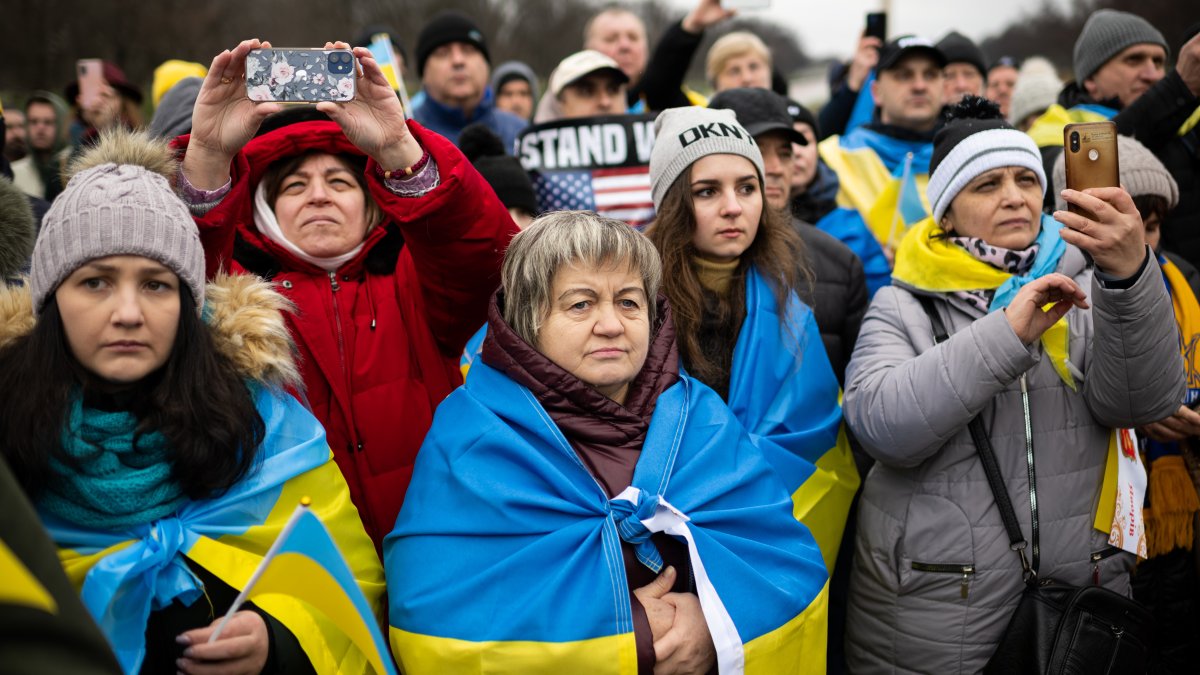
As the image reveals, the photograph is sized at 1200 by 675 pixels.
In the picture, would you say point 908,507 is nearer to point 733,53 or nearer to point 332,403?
point 332,403

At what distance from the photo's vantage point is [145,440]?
231 cm

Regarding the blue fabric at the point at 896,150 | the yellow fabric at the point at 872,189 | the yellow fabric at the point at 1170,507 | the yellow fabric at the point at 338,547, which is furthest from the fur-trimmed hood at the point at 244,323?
the blue fabric at the point at 896,150

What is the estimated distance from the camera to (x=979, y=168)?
3.35 meters

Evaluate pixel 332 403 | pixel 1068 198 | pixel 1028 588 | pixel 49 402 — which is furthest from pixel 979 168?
pixel 49 402

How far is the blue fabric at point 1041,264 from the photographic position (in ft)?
10.3

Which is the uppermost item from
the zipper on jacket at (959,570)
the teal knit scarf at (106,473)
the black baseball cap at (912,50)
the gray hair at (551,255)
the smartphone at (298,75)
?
the black baseball cap at (912,50)

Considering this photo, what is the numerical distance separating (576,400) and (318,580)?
899mm

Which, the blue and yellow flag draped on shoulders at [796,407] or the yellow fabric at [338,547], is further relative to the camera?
the blue and yellow flag draped on shoulders at [796,407]

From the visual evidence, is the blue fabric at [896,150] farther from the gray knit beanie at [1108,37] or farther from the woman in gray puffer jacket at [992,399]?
the woman in gray puffer jacket at [992,399]

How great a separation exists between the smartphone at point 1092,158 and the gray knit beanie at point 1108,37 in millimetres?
2863

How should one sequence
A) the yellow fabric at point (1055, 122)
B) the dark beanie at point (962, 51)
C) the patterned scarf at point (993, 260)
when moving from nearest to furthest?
the patterned scarf at point (993, 260), the yellow fabric at point (1055, 122), the dark beanie at point (962, 51)

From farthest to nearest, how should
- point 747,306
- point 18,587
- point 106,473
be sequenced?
point 747,306, point 106,473, point 18,587

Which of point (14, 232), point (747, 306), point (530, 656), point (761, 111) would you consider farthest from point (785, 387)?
point (14, 232)

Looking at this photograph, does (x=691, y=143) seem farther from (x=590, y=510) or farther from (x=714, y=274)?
(x=590, y=510)
